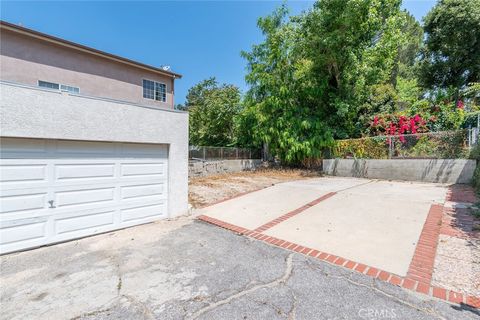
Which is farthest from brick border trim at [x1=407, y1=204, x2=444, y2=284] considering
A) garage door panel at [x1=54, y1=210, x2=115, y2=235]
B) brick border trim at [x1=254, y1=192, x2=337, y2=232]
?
garage door panel at [x1=54, y1=210, x2=115, y2=235]

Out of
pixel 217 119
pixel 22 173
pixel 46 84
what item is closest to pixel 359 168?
pixel 217 119

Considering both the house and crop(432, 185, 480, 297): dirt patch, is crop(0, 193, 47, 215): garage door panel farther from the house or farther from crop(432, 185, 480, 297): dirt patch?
crop(432, 185, 480, 297): dirt patch

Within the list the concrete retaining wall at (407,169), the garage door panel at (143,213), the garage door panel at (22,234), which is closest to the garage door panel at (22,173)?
the garage door panel at (22,234)

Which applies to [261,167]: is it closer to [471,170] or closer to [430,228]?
[471,170]

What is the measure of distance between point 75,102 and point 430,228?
7.00 meters

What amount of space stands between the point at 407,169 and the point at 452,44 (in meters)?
11.3

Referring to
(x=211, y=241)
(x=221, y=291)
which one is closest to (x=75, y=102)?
(x=211, y=241)

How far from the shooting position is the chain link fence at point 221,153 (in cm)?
1254

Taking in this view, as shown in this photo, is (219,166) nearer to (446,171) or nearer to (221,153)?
(221,153)

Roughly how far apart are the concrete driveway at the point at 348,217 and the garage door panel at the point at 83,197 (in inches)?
95.4

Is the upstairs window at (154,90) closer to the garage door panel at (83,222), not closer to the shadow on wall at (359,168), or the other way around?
the garage door panel at (83,222)

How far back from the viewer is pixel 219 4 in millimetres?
9922

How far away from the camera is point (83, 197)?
4434 mm

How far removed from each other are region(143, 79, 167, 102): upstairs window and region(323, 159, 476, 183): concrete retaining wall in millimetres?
10912
